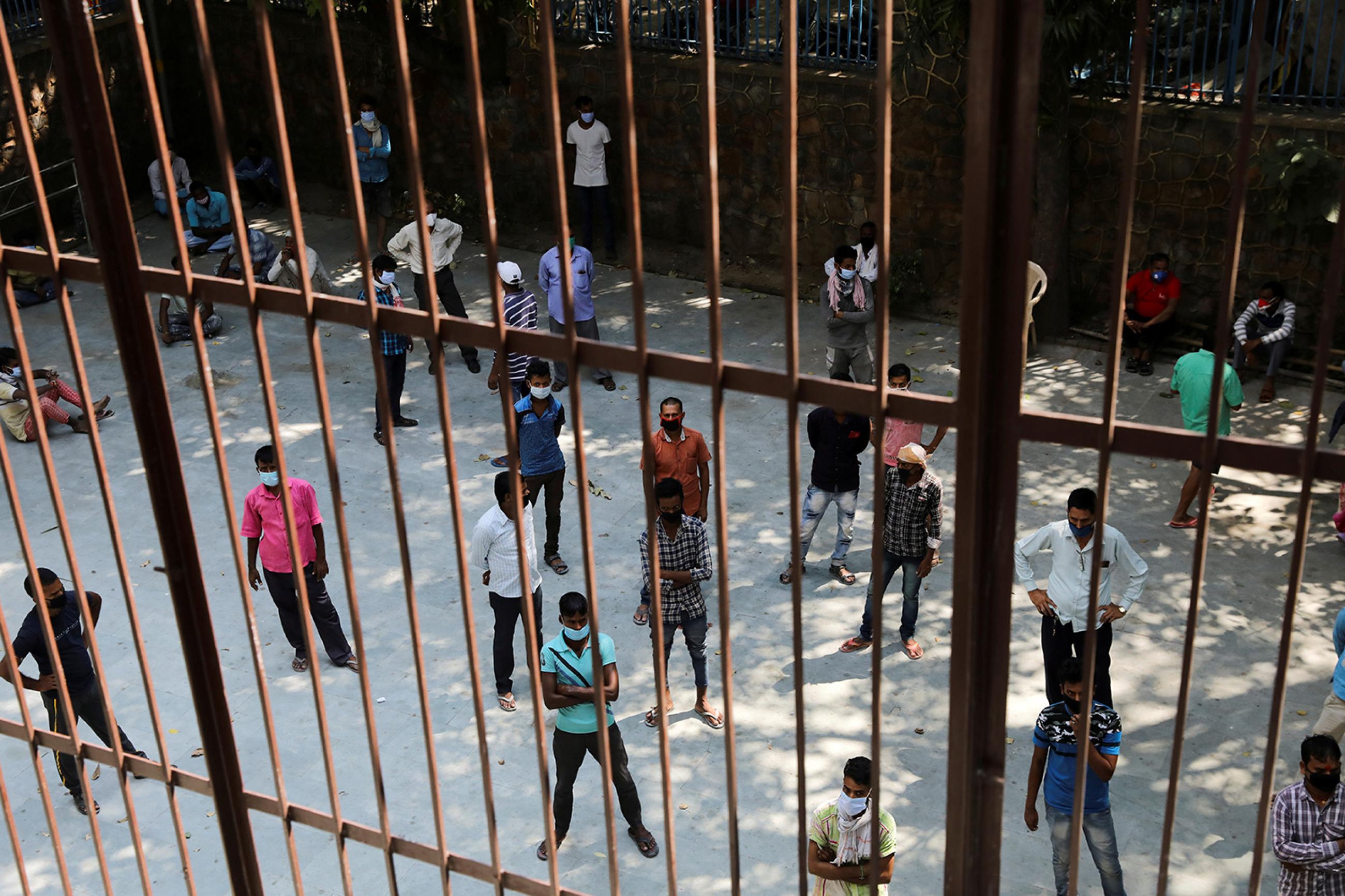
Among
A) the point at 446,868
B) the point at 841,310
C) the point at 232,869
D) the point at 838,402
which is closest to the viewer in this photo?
the point at 838,402

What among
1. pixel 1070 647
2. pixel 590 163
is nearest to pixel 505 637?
pixel 1070 647

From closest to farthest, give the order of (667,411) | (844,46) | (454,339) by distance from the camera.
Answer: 1. (454,339)
2. (667,411)
3. (844,46)

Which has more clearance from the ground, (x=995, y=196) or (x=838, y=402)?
(x=995, y=196)

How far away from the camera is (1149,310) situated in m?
11.3

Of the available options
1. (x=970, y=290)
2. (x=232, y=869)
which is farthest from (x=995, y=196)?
(x=232, y=869)

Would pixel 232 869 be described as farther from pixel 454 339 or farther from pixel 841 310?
pixel 841 310

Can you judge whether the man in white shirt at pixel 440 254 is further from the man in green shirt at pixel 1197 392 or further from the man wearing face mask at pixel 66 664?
the man in green shirt at pixel 1197 392

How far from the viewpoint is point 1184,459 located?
2.20 metres

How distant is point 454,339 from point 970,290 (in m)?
1.06

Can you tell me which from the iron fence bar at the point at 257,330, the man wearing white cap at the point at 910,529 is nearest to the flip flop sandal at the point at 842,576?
the man wearing white cap at the point at 910,529

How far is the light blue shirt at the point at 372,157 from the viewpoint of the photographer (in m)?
13.7

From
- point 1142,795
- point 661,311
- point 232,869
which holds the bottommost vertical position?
point 1142,795

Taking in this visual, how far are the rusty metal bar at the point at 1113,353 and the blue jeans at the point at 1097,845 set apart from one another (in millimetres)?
3779

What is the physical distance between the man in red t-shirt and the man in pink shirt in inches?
259
